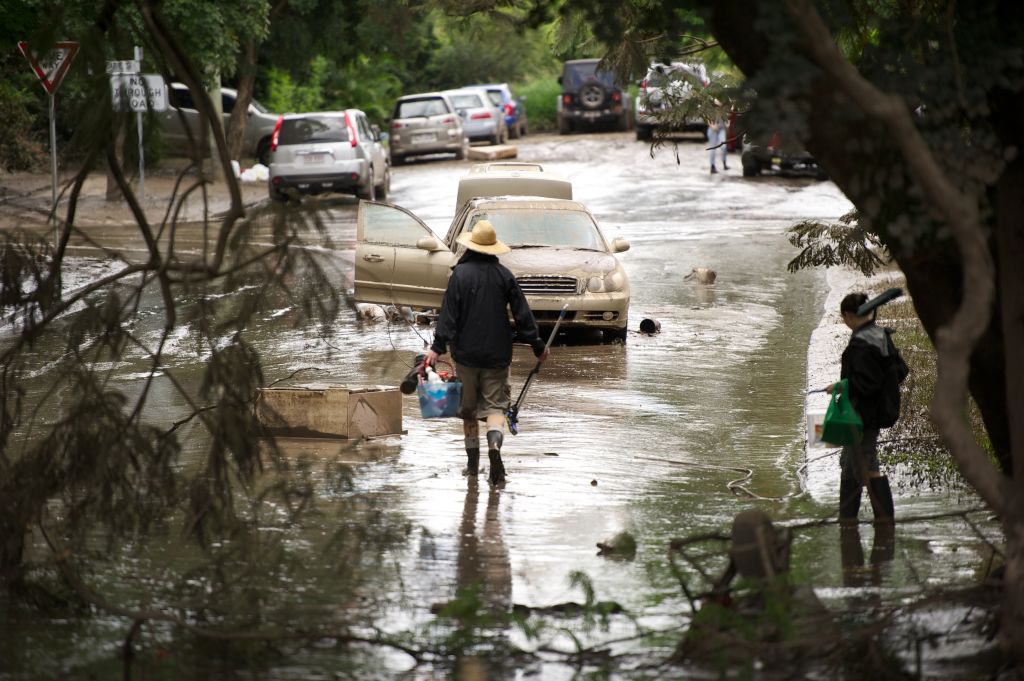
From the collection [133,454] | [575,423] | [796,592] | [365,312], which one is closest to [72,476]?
[133,454]

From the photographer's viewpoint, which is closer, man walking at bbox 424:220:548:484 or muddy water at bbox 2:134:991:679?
muddy water at bbox 2:134:991:679

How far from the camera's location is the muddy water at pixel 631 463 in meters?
7.65

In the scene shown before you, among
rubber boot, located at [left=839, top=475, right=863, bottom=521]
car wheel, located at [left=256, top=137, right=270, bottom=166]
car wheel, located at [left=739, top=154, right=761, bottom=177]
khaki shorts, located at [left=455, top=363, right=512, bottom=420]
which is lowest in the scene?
rubber boot, located at [left=839, top=475, right=863, bottom=521]

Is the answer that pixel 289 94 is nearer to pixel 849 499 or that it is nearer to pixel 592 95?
pixel 592 95

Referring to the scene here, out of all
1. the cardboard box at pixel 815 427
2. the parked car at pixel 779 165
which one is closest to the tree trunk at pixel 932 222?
the cardboard box at pixel 815 427

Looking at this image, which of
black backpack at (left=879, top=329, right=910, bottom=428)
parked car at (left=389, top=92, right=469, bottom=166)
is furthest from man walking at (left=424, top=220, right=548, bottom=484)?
parked car at (left=389, top=92, right=469, bottom=166)

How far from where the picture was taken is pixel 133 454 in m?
6.91

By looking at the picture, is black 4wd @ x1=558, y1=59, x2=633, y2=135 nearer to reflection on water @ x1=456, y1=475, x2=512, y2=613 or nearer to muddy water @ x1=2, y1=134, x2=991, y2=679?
muddy water @ x1=2, y1=134, x2=991, y2=679

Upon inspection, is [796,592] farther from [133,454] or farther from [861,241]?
[861,241]

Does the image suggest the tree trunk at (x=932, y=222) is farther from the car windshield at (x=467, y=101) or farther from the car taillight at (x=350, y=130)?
the car windshield at (x=467, y=101)

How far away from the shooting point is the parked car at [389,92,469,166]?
129 feet

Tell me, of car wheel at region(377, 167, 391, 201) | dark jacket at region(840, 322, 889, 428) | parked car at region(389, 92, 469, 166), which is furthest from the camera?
parked car at region(389, 92, 469, 166)

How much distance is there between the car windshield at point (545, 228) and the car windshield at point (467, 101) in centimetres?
2802

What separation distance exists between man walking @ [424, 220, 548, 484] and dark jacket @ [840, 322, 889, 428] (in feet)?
7.86
